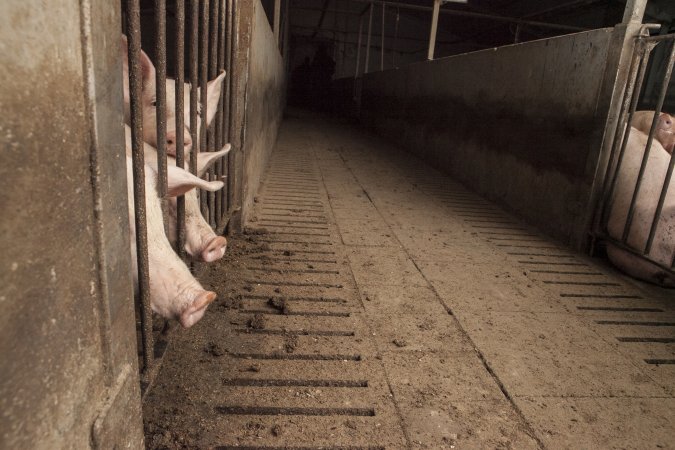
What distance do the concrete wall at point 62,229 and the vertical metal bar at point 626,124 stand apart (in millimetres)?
3276

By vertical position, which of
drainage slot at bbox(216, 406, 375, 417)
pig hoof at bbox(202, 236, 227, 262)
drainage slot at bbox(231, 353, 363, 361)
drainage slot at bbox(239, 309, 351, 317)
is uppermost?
pig hoof at bbox(202, 236, 227, 262)

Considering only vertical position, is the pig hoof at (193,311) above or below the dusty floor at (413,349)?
above

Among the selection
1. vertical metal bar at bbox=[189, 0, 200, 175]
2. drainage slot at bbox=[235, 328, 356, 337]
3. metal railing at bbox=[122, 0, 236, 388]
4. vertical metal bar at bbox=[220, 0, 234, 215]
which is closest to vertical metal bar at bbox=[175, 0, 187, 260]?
metal railing at bbox=[122, 0, 236, 388]

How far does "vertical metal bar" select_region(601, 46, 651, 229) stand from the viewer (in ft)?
10.3

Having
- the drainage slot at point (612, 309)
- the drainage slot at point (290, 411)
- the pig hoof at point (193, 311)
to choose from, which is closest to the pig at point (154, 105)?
the pig hoof at point (193, 311)

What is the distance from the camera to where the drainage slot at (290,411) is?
153 centimetres

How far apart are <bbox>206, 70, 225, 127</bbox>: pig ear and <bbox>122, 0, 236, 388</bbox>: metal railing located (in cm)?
6

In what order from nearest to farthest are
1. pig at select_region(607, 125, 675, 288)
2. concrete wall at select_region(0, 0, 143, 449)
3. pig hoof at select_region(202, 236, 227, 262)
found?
concrete wall at select_region(0, 0, 143, 449) < pig hoof at select_region(202, 236, 227, 262) < pig at select_region(607, 125, 675, 288)

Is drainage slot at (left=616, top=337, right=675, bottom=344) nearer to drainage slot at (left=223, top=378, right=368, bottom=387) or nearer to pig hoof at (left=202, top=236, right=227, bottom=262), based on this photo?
drainage slot at (left=223, top=378, right=368, bottom=387)

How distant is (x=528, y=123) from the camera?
4328mm

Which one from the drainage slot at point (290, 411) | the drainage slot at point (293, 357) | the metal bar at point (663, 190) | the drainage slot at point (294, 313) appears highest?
the metal bar at point (663, 190)

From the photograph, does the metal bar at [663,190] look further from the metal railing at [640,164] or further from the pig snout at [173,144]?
the pig snout at [173,144]

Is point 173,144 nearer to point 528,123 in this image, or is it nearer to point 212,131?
point 212,131

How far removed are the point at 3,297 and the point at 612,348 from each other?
2306 millimetres
